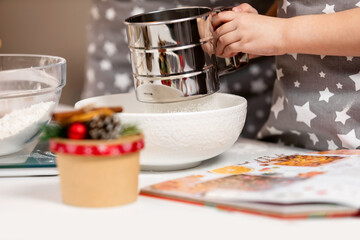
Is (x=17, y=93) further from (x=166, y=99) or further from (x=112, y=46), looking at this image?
(x=112, y=46)

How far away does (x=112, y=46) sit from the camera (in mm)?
1113

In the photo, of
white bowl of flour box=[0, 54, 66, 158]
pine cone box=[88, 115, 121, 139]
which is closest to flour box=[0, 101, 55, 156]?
white bowl of flour box=[0, 54, 66, 158]

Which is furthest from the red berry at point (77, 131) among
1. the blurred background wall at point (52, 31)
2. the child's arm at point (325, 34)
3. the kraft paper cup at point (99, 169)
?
the blurred background wall at point (52, 31)

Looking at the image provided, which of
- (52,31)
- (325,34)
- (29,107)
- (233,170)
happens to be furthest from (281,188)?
(52,31)

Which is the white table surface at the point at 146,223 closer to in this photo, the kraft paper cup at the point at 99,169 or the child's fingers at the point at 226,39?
the kraft paper cup at the point at 99,169

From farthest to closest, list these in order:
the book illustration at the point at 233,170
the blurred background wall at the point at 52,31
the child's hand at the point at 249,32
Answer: the blurred background wall at the point at 52,31 < the child's hand at the point at 249,32 < the book illustration at the point at 233,170

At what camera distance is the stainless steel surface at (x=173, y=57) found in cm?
68

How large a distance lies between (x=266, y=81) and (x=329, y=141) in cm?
25

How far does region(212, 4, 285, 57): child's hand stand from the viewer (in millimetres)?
765

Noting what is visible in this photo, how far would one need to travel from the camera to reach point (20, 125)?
74 cm

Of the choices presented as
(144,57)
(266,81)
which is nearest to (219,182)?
(144,57)

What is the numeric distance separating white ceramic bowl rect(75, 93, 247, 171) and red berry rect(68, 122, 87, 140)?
113 mm

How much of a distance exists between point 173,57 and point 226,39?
0.11 metres

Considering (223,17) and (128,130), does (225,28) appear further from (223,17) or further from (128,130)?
(128,130)
